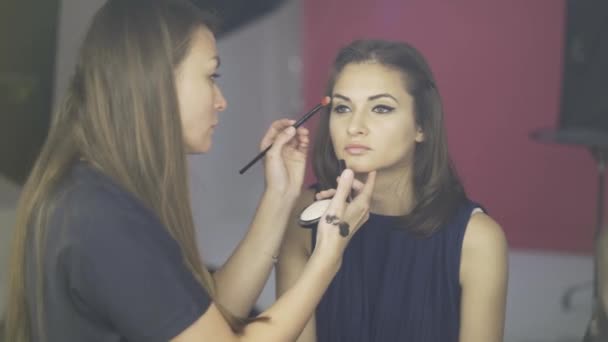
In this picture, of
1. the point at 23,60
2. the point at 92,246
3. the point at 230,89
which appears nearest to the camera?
the point at 92,246

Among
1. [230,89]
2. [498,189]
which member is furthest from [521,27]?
[230,89]

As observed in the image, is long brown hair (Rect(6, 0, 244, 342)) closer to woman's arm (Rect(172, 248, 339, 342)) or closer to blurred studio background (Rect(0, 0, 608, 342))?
woman's arm (Rect(172, 248, 339, 342))

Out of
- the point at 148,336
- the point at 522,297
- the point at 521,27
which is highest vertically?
the point at 521,27

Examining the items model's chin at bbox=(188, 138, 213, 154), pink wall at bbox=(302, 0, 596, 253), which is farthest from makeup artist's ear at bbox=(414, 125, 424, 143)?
model's chin at bbox=(188, 138, 213, 154)

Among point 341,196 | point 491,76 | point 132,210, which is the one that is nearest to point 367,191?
A: point 341,196

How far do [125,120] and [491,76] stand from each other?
2.61 feet

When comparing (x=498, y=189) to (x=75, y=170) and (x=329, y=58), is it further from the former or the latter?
(x=75, y=170)

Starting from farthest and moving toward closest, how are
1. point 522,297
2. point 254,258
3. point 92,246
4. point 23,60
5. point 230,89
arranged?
point 230,89 → point 23,60 → point 522,297 → point 254,258 → point 92,246

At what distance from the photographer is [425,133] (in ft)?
3.99

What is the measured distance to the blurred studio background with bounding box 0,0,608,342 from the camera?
1361 mm

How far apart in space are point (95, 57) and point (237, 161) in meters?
0.72

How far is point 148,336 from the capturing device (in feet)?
2.85

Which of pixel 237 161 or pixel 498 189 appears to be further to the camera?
pixel 237 161

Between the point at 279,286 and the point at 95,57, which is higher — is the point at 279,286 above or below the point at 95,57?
below
